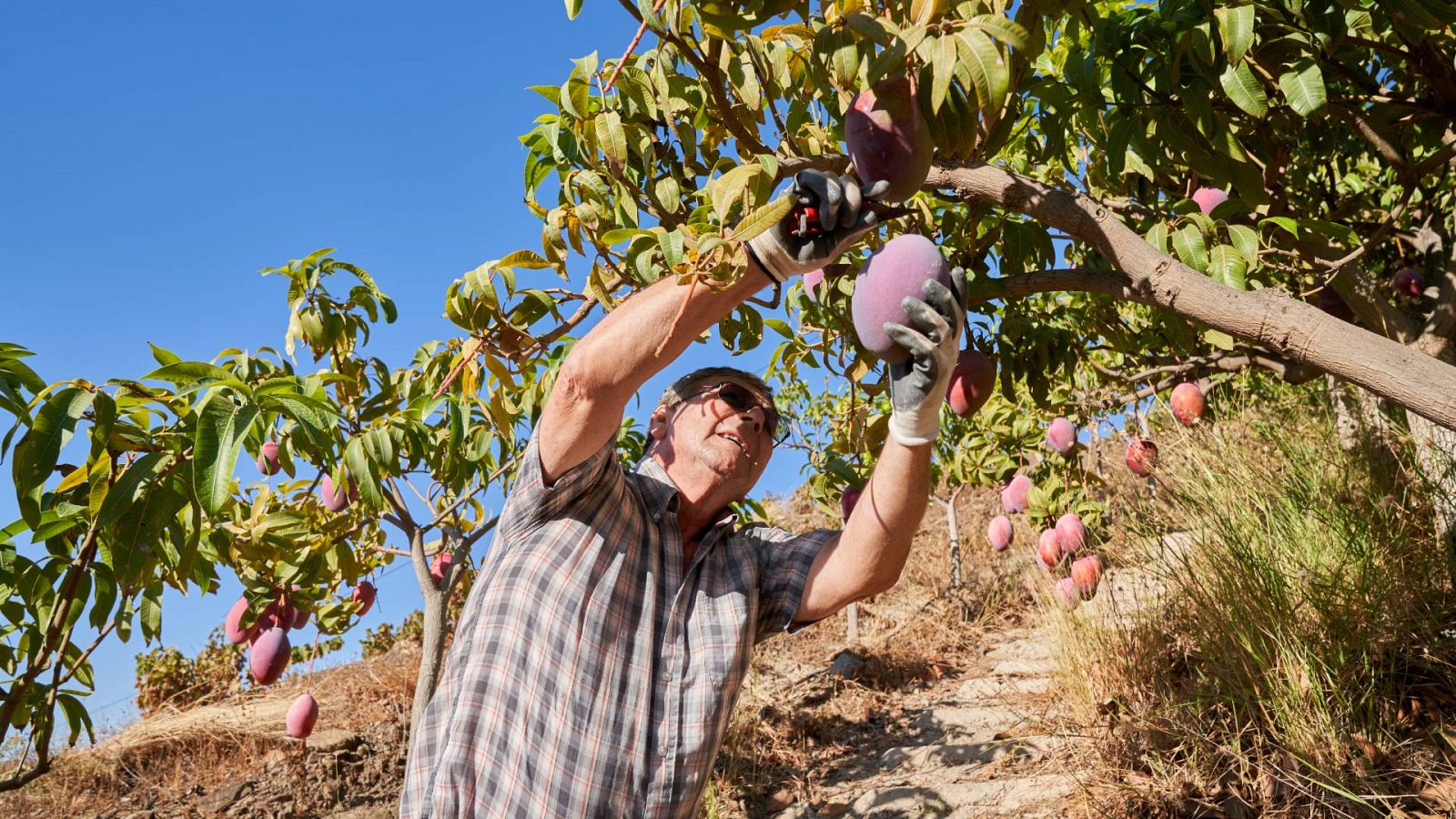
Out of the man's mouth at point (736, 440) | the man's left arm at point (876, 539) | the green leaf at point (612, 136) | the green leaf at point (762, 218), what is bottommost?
the man's left arm at point (876, 539)

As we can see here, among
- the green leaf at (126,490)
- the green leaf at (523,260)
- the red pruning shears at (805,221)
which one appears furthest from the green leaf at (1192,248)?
the green leaf at (126,490)

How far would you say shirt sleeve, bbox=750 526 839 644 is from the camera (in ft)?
7.19

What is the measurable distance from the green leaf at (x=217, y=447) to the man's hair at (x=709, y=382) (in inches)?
39.4

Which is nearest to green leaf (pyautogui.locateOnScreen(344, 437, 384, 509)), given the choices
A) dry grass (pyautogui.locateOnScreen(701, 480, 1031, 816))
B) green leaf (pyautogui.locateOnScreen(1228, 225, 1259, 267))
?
green leaf (pyautogui.locateOnScreen(1228, 225, 1259, 267))

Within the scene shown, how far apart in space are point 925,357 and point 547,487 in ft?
2.64

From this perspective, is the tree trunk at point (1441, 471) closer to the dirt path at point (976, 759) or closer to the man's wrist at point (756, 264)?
the dirt path at point (976, 759)

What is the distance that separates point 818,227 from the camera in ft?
4.81

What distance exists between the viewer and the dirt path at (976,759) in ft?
11.5

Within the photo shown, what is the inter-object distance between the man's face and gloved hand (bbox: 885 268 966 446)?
513 mm

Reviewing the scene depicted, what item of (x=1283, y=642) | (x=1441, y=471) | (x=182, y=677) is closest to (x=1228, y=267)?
(x=1283, y=642)

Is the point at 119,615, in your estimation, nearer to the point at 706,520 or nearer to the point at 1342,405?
the point at 706,520

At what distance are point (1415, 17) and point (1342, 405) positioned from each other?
3987 mm

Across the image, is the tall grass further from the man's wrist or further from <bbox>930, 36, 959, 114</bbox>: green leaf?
<bbox>930, 36, 959, 114</bbox>: green leaf

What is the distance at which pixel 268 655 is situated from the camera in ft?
10.8
